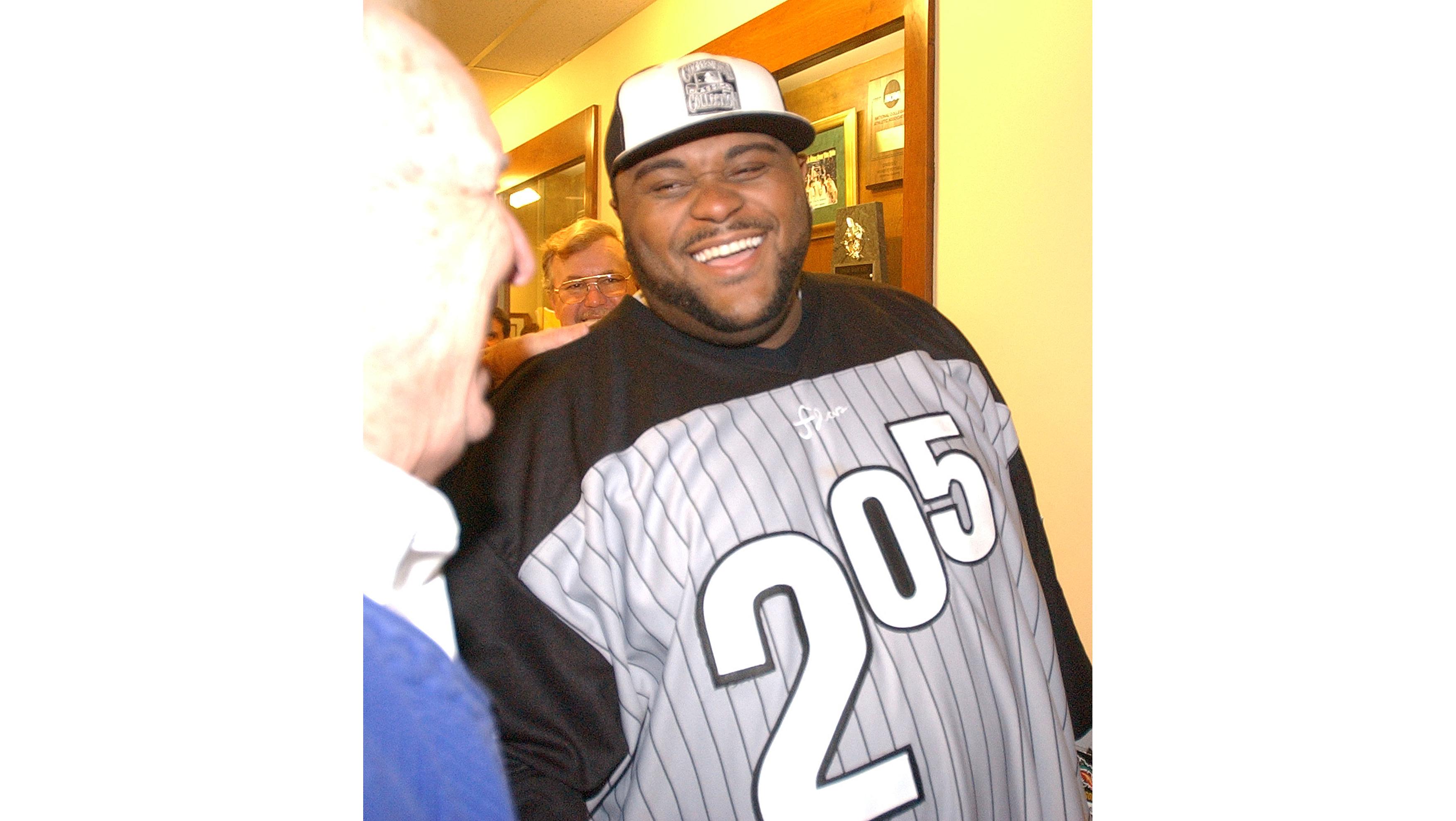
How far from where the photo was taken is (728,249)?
598 millimetres

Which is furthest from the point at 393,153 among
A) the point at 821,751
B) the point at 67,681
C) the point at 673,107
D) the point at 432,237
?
the point at 821,751

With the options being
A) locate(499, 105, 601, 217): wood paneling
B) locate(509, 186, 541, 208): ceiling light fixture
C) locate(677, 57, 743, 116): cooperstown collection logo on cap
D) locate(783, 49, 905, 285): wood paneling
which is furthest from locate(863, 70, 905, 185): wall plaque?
locate(509, 186, 541, 208): ceiling light fixture

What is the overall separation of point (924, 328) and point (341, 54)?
0.49 m

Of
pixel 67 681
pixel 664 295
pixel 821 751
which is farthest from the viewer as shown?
pixel 664 295

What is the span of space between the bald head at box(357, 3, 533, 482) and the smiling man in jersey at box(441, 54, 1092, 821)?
10 cm

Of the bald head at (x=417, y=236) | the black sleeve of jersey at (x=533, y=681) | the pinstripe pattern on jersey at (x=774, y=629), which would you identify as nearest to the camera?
the bald head at (x=417, y=236)

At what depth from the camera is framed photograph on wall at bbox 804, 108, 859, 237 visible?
0.61 meters

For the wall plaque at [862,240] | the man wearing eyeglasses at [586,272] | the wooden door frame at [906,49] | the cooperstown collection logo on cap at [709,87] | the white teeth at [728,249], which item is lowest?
the man wearing eyeglasses at [586,272]

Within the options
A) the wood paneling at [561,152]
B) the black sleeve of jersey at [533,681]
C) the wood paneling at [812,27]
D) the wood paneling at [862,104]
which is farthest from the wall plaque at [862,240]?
the black sleeve of jersey at [533,681]

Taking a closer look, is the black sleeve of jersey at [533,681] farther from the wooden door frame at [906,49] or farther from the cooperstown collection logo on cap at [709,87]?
the wooden door frame at [906,49]

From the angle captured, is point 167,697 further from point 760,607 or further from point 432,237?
point 760,607

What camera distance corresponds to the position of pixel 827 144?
0.62 meters

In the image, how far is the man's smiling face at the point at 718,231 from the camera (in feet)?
1.83
